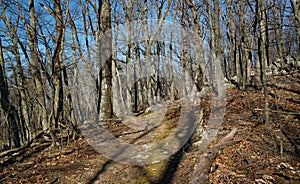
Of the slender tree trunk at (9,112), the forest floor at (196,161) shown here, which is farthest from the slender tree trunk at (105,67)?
the slender tree trunk at (9,112)

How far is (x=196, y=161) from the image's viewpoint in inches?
245

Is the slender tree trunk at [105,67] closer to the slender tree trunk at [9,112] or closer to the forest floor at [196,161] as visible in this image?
the forest floor at [196,161]

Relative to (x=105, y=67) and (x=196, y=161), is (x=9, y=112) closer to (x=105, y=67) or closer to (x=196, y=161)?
(x=105, y=67)

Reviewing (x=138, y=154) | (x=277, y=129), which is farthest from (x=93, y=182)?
(x=277, y=129)

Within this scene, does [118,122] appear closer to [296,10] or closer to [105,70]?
[105,70]

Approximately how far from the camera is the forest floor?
5.16 metres

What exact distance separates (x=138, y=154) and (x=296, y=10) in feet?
30.2

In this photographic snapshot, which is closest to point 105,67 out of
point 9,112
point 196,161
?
point 9,112

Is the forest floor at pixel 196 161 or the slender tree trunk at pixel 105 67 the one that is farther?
the slender tree trunk at pixel 105 67

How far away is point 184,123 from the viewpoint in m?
9.85

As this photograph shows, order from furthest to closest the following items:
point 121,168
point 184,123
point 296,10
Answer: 1. point 296,10
2. point 184,123
3. point 121,168

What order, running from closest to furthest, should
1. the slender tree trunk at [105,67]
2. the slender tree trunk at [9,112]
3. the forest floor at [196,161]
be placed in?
the forest floor at [196,161] < the slender tree trunk at [9,112] < the slender tree trunk at [105,67]

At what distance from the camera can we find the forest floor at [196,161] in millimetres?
5160

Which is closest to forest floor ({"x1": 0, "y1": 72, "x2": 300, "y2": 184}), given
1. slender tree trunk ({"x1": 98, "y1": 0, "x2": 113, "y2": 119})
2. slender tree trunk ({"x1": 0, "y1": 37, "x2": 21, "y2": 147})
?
slender tree trunk ({"x1": 0, "y1": 37, "x2": 21, "y2": 147})
